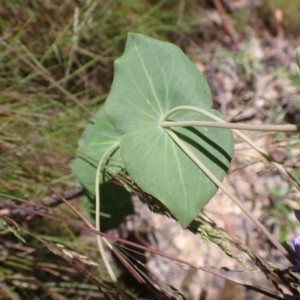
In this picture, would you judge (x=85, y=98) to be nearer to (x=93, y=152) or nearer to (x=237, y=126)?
(x=93, y=152)

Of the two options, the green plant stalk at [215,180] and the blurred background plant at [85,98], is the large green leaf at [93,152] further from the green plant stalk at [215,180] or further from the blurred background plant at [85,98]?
the green plant stalk at [215,180]

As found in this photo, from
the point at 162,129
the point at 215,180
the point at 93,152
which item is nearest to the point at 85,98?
the point at 93,152

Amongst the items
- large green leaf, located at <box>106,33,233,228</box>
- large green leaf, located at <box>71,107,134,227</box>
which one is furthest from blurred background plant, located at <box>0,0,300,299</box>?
large green leaf, located at <box>106,33,233,228</box>

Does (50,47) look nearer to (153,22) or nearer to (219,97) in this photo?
(153,22)

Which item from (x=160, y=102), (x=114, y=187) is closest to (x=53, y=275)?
(x=114, y=187)

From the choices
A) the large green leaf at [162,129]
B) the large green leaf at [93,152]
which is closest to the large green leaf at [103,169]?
the large green leaf at [93,152]

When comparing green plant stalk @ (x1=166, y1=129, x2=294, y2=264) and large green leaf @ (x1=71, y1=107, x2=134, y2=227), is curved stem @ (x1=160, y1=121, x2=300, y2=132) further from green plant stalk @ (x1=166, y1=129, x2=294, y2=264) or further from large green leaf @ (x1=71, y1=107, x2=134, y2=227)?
large green leaf @ (x1=71, y1=107, x2=134, y2=227)
